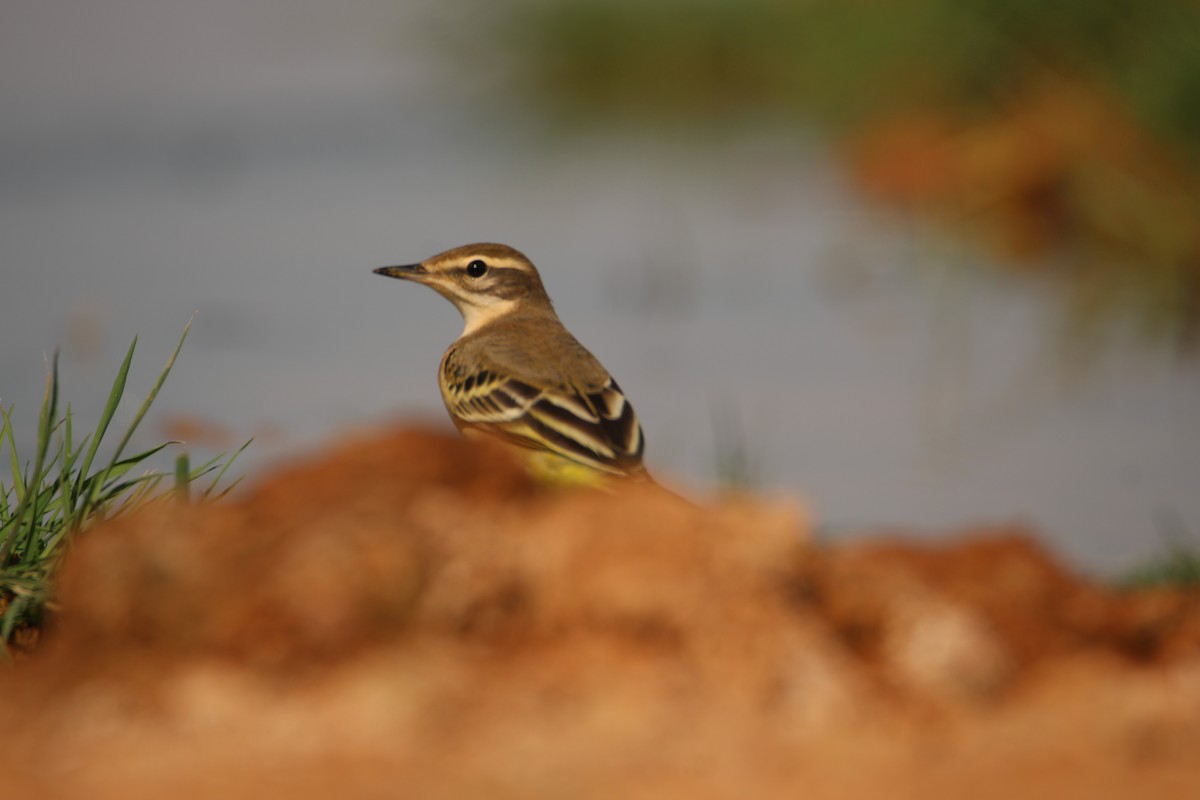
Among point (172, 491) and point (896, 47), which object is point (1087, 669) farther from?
point (896, 47)

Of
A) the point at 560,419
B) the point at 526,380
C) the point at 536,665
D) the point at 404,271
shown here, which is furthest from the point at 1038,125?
the point at 536,665

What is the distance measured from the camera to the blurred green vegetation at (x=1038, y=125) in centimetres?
1502

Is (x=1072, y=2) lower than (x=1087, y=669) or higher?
higher

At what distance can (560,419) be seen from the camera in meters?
→ 7.33

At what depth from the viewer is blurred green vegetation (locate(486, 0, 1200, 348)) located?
1502cm

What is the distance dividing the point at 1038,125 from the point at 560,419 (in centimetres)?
1035

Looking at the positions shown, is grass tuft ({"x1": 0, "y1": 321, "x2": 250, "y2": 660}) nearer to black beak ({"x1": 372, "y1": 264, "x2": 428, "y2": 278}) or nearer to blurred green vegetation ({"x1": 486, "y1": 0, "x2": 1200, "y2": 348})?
black beak ({"x1": 372, "y1": 264, "x2": 428, "y2": 278})

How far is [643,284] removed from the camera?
49.7ft

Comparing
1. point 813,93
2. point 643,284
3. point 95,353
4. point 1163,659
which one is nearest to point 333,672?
point 1163,659

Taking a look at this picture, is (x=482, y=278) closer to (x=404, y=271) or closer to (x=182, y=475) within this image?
(x=404, y=271)

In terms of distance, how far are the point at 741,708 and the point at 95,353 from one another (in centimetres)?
825

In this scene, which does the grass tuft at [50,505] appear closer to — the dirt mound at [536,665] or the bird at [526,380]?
the dirt mound at [536,665]

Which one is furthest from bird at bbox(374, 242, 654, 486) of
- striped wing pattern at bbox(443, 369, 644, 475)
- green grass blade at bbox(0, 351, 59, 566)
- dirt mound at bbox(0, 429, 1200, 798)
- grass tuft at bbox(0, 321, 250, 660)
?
green grass blade at bbox(0, 351, 59, 566)

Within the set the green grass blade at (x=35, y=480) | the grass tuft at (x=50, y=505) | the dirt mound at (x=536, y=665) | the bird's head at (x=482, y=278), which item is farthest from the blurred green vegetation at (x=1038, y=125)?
the dirt mound at (x=536, y=665)
